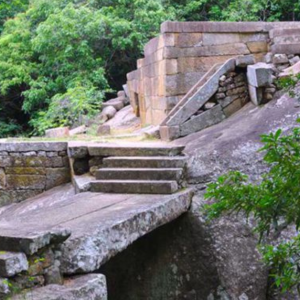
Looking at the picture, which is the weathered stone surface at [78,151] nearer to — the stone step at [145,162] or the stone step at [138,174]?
the stone step at [145,162]

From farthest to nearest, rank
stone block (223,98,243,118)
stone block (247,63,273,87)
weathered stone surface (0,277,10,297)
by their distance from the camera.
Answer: stone block (223,98,243,118), stone block (247,63,273,87), weathered stone surface (0,277,10,297)

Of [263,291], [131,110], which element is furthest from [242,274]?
[131,110]

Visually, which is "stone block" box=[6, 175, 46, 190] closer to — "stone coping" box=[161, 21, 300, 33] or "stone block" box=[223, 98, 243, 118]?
"stone block" box=[223, 98, 243, 118]

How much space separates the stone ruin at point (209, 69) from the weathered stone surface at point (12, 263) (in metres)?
4.67

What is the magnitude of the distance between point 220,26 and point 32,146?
4269mm

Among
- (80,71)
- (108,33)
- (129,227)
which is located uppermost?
(108,33)

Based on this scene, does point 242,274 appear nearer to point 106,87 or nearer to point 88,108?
point 88,108

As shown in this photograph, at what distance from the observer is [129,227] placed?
4621 mm

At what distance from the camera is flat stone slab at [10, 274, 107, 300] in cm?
333

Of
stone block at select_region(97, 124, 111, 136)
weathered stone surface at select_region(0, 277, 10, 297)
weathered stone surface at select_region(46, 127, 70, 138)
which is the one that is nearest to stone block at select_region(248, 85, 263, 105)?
stone block at select_region(97, 124, 111, 136)

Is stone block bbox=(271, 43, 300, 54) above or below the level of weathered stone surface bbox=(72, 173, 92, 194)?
above

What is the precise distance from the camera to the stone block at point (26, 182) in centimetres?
782

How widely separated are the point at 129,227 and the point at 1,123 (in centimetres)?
1325

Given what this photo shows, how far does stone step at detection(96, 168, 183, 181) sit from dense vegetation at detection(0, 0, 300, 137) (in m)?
7.49
